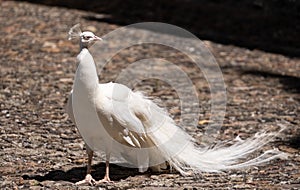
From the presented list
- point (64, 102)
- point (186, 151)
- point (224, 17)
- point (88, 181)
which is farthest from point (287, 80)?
point (88, 181)

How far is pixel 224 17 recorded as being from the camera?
10.7m

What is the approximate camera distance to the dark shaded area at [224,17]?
966 centimetres

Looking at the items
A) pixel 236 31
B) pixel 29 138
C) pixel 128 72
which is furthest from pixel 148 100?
pixel 236 31

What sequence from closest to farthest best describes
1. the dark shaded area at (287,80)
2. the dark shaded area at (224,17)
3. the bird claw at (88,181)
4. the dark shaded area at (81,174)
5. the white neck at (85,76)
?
the white neck at (85,76) → the bird claw at (88,181) → the dark shaded area at (81,174) → the dark shaded area at (287,80) → the dark shaded area at (224,17)

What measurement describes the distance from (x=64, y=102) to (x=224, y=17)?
481cm

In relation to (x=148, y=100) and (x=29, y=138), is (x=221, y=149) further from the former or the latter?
(x=29, y=138)

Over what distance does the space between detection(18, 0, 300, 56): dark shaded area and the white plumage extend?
456cm

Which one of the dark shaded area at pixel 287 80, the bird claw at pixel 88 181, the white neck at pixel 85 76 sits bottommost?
the bird claw at pixel 88 181

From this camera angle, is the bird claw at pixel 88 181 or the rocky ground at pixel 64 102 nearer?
the bird claw at pixel 88 181

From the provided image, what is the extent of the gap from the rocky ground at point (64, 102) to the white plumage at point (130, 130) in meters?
0.10

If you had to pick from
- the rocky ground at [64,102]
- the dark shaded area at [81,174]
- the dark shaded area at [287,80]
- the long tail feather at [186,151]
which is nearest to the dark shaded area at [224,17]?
the rocky ground at [64,102]

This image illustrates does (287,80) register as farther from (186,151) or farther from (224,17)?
(186,151)

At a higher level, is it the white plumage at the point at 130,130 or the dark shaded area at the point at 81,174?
the white plumage at the point at 130,130

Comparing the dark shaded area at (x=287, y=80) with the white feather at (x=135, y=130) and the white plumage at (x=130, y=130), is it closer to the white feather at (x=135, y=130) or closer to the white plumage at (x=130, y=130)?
the white feather at (x=135, y=130)
